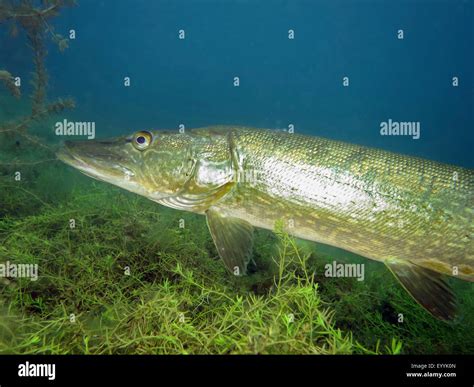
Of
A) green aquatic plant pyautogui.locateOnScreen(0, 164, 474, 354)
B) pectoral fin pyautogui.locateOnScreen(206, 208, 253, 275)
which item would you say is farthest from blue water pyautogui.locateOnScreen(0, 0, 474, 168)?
pectoral fin pyautogui.locateOnScreen(206, 208, 253, 275)

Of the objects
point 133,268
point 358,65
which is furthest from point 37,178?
point 358,65

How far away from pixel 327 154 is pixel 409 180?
2.84 feet

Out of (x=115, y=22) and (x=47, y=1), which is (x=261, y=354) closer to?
(x=47, y=1)

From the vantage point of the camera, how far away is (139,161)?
3.40 metres

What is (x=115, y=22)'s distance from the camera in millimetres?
88938

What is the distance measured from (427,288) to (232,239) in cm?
199

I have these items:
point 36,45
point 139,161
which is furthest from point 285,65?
point 139,161

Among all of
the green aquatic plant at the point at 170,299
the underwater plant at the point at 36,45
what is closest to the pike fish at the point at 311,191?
the green aquatic plant at the point at 170,299

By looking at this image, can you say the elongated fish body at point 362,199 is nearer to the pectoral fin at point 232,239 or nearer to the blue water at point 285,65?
the pectoral fin at point 232,239

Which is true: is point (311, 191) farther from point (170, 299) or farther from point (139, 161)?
point (139, 161)

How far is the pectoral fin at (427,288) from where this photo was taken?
114 inches

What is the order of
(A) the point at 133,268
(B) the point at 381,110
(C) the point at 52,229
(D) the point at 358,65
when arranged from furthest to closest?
(D) the point at 358,65 < (B) the point at 381,110 < (C) the point at 52,229 < (A) the point at 133,268
